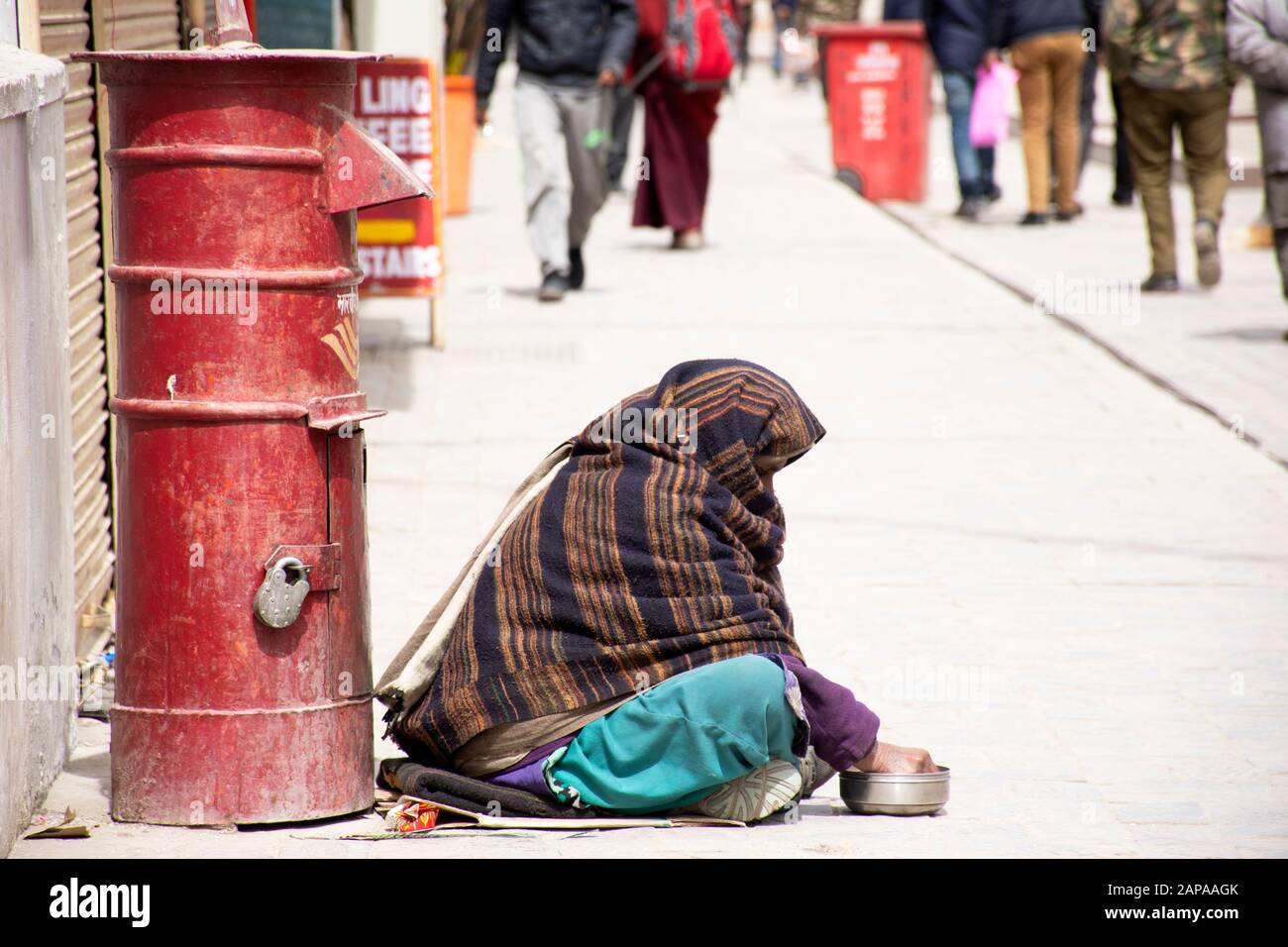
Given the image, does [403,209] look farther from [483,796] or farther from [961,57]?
[961,57]

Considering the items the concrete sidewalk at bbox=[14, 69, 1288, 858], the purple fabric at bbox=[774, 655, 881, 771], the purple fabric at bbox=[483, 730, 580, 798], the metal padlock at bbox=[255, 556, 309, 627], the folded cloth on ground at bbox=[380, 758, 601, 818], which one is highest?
the metal padlock at bbox=[255, 556, 309, 627]

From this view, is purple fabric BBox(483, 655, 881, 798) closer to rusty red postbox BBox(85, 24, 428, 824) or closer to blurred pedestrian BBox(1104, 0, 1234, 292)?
rusty red postbox BBox(85, 24, 428, 824)

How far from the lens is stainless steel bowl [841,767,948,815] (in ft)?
12.3

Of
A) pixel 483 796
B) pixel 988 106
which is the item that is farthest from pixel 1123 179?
pixel 483 796

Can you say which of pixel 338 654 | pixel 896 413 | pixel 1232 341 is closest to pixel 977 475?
pixel 896 413

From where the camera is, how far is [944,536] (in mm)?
6152

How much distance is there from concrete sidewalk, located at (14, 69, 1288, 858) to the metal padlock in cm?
42

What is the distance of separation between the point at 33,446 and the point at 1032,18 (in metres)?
10.6

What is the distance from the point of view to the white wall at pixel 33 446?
11.1 feet

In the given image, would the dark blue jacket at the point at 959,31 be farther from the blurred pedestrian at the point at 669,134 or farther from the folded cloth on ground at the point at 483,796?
the folded cloth on ground at the point at 483,796

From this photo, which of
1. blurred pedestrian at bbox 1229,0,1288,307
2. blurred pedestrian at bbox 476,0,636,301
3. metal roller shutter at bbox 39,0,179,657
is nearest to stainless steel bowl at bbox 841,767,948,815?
metal roller shutter at bbox 39,0,179,657

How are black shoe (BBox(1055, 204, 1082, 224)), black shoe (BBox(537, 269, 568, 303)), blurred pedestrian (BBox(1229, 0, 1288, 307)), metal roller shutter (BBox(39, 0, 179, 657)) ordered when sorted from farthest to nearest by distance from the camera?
black shoe (BBox(1055, 204, 1082, 224)), black shoe (BBox(537, 269, 568, 303)), blurred pedestrian (BBox(1229, 0, 1288, 307)), metal roller shutter (BBox(39, 0, 179, 657))

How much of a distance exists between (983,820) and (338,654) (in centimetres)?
130

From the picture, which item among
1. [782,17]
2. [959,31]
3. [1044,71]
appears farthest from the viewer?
[782,17]
